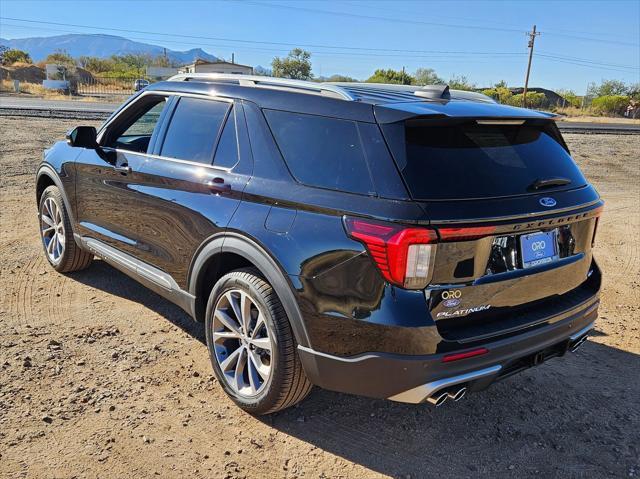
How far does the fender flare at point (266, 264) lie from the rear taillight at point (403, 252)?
0.54 m

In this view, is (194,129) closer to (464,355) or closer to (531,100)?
(464,355)

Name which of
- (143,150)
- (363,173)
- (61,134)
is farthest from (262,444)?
(61,134)

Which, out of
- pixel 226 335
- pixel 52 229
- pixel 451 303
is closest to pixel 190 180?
Result: pixel 226 335

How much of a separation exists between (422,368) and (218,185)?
63.0 inches

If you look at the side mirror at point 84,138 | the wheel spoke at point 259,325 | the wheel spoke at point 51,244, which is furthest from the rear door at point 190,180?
the wheel spoke at point 51,244

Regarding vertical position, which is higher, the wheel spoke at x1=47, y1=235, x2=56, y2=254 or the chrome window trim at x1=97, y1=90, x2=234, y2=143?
the chrome window trim at x1=97, y1=90, x2=234, y2=143

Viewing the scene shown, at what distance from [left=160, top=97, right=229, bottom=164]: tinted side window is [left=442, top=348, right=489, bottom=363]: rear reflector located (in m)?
1.88

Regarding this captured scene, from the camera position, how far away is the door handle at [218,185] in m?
3.24

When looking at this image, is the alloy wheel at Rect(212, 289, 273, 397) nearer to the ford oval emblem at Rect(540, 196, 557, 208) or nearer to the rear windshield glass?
the rear windshield glass

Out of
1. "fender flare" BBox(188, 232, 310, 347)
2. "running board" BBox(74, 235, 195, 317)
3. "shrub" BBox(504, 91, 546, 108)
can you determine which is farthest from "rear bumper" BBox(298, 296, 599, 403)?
"shrub" BBox(504, 91, 546, 108)

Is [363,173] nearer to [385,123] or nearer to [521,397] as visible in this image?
[385,123]

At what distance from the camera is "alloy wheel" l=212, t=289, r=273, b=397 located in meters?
3.09

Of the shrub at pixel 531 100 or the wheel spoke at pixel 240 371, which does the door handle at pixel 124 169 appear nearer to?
the wheel spoke at pixel 240 371

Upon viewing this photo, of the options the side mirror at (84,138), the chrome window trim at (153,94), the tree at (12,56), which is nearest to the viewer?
the chrome window trim at (153,94)
